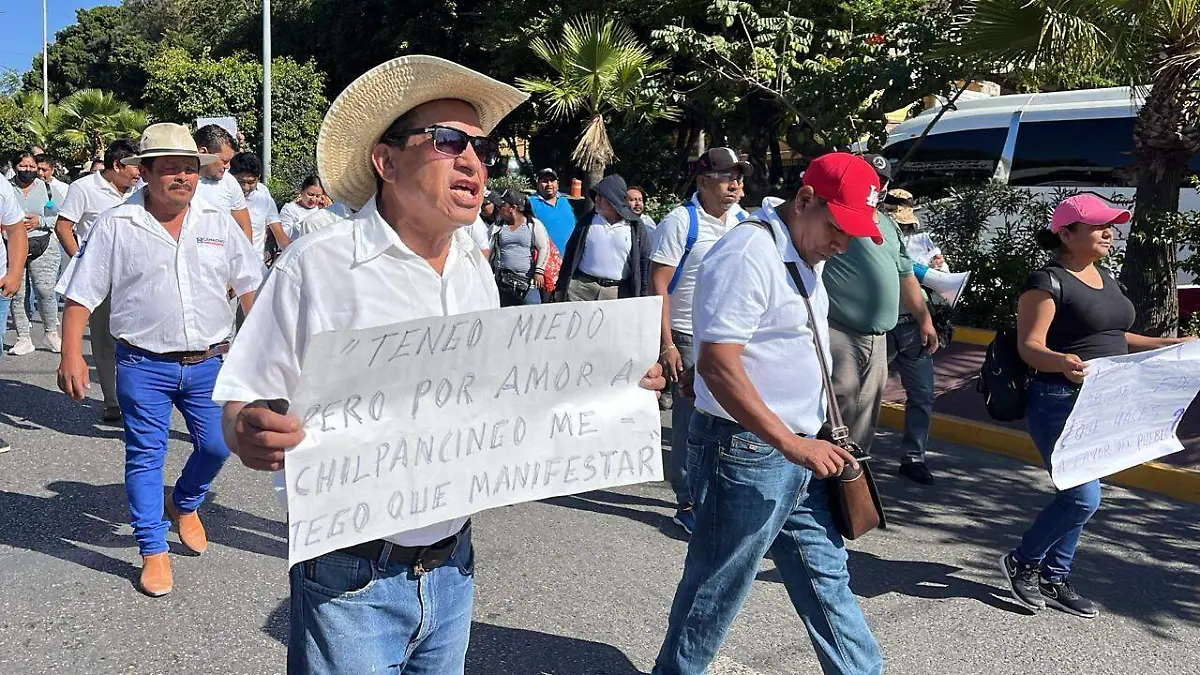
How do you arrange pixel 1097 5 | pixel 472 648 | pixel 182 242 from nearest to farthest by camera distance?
pixel 472 648 → pixel 182 242 → pixel 1097 5

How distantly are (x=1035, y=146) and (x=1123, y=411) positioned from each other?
31.3ft

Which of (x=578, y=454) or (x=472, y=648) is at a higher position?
(x=578, y=454)

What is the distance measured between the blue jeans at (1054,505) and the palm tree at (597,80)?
458 inches

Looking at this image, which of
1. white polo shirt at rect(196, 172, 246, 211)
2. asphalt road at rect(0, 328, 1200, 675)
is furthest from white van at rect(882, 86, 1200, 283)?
white polo shirt at rect(196, 172, 246, 211)

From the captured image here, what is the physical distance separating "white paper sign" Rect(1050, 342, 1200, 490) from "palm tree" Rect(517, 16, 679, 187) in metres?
11.7

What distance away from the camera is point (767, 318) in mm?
2832

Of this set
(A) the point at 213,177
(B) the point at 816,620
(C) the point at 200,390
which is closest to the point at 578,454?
(B) the point at 816,620

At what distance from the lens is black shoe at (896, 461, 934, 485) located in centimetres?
611

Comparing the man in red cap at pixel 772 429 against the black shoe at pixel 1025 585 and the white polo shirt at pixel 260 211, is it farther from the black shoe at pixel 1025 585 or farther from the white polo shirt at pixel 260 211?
the white polo shirt at pixel 260 211

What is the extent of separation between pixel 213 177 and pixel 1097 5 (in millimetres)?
6645

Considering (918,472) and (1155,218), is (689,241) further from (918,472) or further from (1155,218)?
(1155,218)

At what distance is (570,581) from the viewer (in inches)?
172

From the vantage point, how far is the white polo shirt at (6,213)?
20.2 feet

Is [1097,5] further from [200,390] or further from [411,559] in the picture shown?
[411,559]
